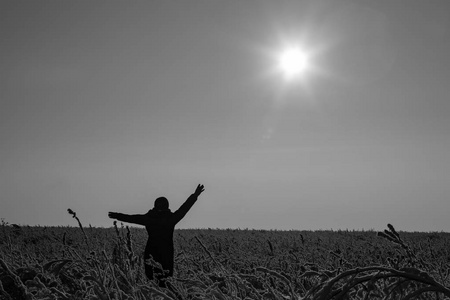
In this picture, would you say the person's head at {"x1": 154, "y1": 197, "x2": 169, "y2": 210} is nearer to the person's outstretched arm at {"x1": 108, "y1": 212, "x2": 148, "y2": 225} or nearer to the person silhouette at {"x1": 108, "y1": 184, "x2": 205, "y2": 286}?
the person silhouette at {"x1": 108, "y1": 184, "x2": 205, "y2": 286}

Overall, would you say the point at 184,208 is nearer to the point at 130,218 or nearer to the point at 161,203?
the point at 161,203

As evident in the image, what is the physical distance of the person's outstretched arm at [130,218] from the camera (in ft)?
32.8

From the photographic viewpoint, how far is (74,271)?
11.4ft

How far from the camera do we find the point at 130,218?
10.1 metres

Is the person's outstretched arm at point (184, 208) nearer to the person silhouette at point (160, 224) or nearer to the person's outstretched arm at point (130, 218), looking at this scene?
the person silhouette at point (160, 224)

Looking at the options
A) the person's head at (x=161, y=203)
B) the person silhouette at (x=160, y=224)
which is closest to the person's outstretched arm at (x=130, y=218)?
the person silhouette at (x=160, y=224)

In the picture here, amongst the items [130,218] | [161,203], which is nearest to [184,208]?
[161,203]

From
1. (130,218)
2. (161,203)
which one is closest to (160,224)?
(161,203)

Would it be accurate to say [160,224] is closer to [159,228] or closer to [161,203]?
[159,228]

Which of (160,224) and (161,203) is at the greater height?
(161,203)

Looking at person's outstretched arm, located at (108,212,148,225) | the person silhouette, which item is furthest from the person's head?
person's outstretched arm, located at (108,212,148,225)

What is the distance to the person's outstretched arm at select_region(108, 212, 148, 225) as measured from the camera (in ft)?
32.8

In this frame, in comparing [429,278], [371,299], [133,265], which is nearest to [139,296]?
[133,265]

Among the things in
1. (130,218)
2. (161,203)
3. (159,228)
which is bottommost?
(159,228)
